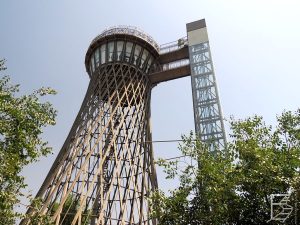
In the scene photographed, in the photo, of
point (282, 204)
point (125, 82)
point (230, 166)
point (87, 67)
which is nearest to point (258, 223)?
point (282, 204)

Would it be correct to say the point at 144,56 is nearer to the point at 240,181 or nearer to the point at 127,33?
the point at 127,33

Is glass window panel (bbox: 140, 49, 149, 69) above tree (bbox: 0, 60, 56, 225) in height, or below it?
above

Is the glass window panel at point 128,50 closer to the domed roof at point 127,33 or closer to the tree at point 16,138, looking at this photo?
the domed roof at point 127,33

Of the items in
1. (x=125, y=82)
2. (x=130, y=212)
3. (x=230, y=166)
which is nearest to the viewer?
(x=230, y=166)

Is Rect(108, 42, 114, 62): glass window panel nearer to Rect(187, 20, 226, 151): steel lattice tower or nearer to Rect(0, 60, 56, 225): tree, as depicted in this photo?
Rect(187, 20, 226, 151): steel lattice tower

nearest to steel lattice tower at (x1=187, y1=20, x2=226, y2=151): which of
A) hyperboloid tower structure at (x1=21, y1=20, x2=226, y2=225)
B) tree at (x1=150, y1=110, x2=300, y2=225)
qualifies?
hyperboloid tower structure at (x1=21, y1=20, x2=226, y2=225)

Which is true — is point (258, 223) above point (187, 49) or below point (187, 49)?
below

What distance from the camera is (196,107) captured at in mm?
22984

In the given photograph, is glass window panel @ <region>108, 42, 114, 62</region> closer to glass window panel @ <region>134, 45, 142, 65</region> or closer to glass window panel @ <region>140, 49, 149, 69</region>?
glass window panel @ <region>134, 45, 142, 65</region>

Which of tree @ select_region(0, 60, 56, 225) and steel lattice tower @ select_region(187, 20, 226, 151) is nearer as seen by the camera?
tree @ select_region(0, 60, 56, 225)

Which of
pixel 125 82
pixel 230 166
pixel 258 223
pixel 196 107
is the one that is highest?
pixel 125 82

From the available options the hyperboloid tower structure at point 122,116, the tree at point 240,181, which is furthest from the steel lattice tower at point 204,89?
the tree at point 240,181

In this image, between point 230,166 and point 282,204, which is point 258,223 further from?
point 230,166

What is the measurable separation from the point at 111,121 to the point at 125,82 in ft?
12.6
